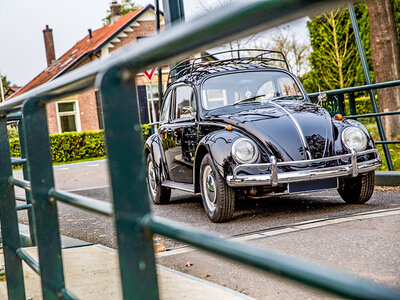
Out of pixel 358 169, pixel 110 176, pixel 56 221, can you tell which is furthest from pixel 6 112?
pixel 358 169

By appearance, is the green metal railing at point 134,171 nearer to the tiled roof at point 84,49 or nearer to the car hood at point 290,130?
the car hood at point 290,130

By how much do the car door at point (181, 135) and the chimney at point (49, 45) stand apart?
33761 millimetres

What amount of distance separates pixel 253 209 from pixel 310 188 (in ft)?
3.09

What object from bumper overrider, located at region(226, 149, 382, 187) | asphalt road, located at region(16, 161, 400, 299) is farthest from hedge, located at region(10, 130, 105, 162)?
bumper overrider, located at region(226, 149, 382, 187)

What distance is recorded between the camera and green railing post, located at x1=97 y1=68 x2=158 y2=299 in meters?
1.19

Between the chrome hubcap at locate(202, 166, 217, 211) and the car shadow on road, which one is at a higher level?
the chrome hubcap at locate(202, 166, 217, 211)

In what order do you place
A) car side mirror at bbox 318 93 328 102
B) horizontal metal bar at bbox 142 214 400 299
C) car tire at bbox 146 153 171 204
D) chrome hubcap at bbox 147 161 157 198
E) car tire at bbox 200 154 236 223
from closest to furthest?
1. horizontal metal bar at bbox 142 214 400 299
2. car tire at bbox 200 154 236 223
3. car side mirror at bbox 318 93 328 102
4. car tire at bbox 146 153 171 204
5. chrome hubcap at bbox 147 161 157 198

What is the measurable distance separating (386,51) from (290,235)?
334 inches

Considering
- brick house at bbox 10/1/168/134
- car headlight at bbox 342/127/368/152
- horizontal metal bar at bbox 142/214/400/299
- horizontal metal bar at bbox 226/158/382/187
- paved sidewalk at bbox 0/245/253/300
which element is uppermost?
brick house at bbox 10/1/168/134

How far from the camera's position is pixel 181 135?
7066mm

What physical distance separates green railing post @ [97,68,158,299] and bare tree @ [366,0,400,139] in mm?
11114

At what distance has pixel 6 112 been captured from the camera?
2.80m

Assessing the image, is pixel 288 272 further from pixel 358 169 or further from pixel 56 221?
pixel 358 169

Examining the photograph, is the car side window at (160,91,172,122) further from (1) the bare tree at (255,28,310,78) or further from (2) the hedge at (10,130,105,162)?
(1) the bare tree at (255,28,310,78)
